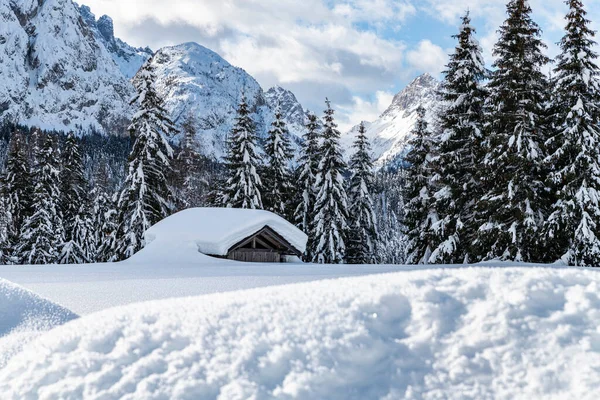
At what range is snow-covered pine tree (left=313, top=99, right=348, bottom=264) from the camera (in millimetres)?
28375

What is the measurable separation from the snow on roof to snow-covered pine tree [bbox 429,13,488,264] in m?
7.75

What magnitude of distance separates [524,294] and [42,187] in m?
32.2

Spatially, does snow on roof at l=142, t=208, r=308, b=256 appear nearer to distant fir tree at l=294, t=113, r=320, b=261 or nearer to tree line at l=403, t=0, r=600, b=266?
tree line at l=403, t=0, r=600, b=266

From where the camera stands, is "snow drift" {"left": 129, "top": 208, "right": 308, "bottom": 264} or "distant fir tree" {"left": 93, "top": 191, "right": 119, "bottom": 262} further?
"distant fir tree" {"left": 93, "top": 191, "right": 119, "bottom": 262}

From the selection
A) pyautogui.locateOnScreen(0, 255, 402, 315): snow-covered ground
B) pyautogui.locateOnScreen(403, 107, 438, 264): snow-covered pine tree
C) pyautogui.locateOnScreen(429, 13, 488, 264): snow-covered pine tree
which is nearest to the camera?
pyautogui.locateOnScreen(0, 255, 402, 315): snow-covered ground

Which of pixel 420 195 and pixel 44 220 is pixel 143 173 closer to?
pixel 44 220

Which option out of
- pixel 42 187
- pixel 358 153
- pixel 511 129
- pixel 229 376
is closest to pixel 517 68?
pixel 511 129

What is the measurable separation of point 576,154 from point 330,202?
13921mm

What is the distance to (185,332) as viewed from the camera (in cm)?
320

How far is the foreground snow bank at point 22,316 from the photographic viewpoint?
4.28 meters

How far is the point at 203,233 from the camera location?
14.8m

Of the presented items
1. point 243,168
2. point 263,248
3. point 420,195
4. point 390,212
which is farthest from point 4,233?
point 390,212

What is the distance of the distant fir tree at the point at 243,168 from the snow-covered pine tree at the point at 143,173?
4498 millimetres

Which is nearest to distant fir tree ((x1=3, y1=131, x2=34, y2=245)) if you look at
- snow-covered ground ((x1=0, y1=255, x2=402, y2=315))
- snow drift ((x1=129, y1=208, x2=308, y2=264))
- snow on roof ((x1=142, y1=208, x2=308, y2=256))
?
snow on roof ((x1=142, y1=208, x2=308, y2=256))
